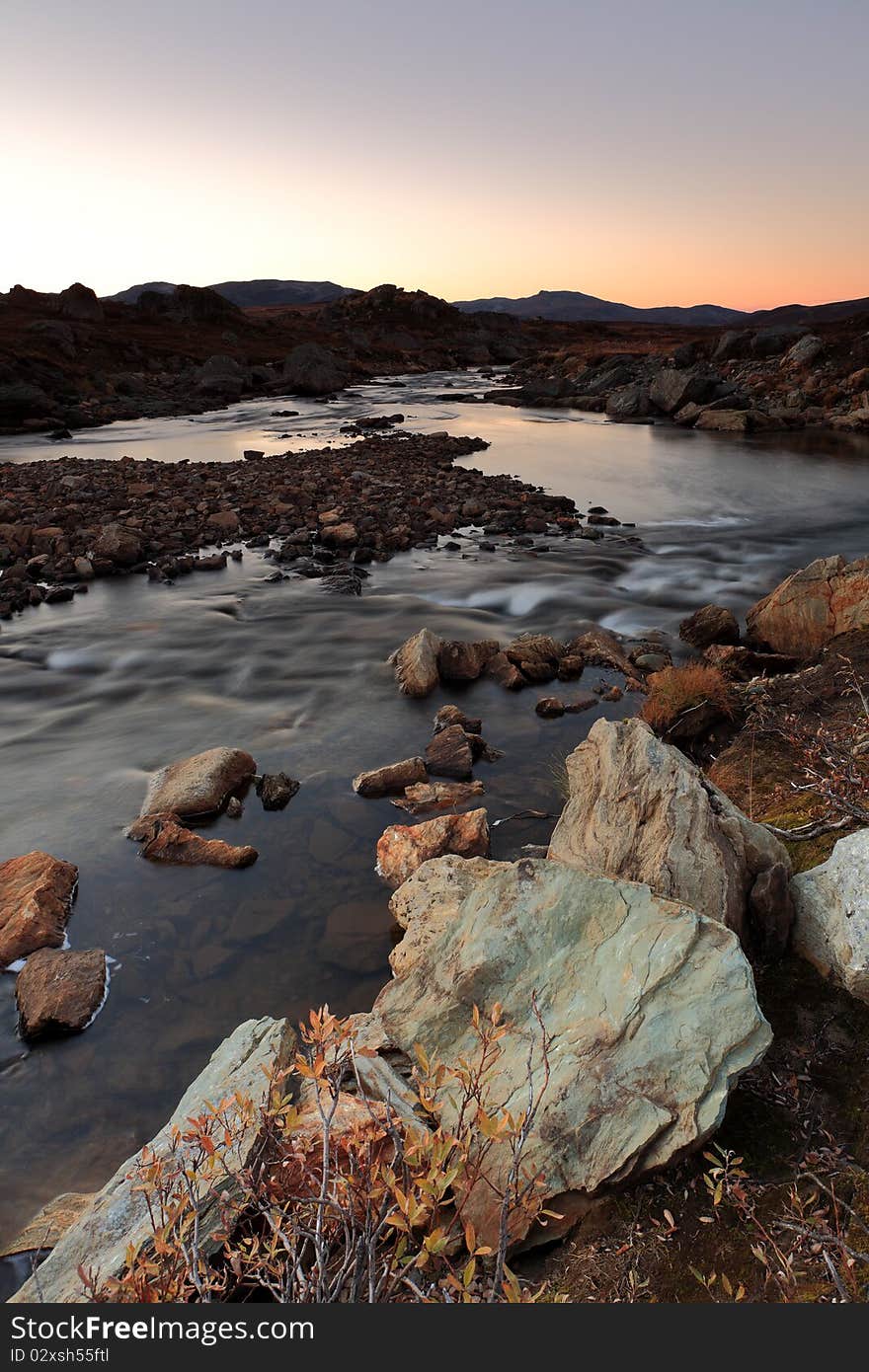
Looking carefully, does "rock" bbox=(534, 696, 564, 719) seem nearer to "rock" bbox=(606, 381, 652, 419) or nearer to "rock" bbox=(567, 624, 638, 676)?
"rock" bbox=(567, 624, 638, 676)

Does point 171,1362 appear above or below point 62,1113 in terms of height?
above

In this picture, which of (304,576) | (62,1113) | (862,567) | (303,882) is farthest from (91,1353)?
(304,576)

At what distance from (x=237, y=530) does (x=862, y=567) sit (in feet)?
48.0

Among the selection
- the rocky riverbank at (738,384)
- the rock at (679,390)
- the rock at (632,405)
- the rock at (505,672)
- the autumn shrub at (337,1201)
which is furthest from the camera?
the rock at (632,405)

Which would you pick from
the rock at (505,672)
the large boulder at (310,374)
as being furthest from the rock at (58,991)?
the large boulder at (310,374)

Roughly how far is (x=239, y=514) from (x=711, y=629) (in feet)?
44.5

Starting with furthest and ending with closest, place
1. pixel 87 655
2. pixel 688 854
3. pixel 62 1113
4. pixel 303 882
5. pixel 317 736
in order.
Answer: pixel 87 655 < pixel 317 736 < pixel 303 882 < pixel 62 1113 < pixel 688 854

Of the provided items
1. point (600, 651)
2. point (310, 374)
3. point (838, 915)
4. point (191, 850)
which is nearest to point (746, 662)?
point (600, 651)

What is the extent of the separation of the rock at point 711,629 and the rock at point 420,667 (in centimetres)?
451

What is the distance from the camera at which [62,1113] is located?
17.5 ft

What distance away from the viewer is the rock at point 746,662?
11.4 metres

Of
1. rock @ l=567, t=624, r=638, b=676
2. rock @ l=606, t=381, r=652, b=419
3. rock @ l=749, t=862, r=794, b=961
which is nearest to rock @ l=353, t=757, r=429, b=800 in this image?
rock @ l=567, t=624, r=638, b=676

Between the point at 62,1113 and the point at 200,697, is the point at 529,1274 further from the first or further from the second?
the point at 200,697

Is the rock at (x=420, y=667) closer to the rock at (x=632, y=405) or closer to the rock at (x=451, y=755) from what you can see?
the rock at (x=451, y=755)
